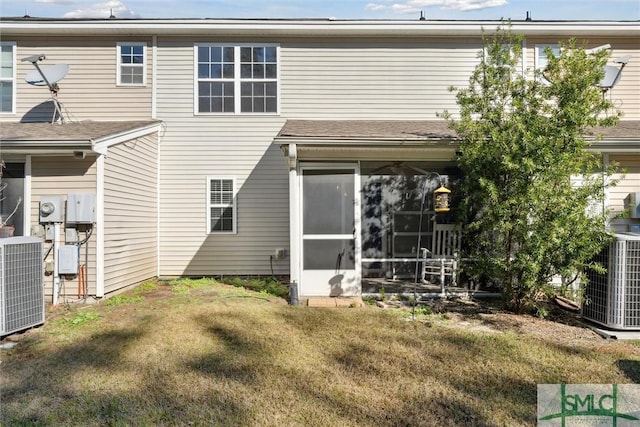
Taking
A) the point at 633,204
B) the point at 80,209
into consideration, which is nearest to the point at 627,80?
the point at 633,204

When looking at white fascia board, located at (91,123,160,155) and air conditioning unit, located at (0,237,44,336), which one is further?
white fascia board, located at (91,123,160,155)

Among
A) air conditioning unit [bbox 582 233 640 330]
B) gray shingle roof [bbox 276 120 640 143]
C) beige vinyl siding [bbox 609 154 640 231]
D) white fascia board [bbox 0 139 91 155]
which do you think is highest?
gray shingle roof [bbox 276 120 640 143]

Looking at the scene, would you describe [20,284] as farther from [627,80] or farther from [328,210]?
[627,80]

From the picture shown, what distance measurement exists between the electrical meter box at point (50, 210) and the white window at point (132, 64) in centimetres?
364

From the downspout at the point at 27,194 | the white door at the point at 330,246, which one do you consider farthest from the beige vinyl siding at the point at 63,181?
the white door at the point at 330,246

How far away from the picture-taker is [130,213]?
7859mm

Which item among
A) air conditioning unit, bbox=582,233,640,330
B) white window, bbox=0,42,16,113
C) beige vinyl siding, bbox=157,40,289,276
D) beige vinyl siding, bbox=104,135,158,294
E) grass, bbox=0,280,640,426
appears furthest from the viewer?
white window, bbox=0,42,16,113

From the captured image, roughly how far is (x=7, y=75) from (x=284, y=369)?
372 inches

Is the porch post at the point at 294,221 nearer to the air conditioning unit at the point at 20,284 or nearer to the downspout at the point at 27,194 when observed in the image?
the air conditioning unit at the point at 20,284

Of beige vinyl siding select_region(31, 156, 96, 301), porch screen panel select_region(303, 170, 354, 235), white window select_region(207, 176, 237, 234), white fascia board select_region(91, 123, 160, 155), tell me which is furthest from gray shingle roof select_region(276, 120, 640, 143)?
beige vinyl siding select_region(31, 156, 96, 301)

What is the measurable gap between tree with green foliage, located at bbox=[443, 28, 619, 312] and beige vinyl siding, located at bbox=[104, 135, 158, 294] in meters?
5.67

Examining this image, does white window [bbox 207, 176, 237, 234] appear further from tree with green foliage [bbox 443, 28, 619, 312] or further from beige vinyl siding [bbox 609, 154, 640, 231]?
beige vinyl siding [bbox 609, 154, 640, 231]

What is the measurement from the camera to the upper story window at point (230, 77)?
9.30m

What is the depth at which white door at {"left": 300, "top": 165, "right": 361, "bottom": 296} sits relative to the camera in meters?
6.84
